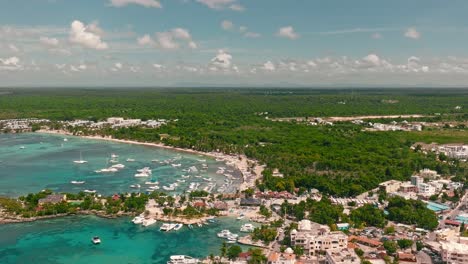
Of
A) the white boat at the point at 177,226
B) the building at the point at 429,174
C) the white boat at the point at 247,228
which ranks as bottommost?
the white boat at the point at 177,226

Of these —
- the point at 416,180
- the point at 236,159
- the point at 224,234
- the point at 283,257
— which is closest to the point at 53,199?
the point at 224,234

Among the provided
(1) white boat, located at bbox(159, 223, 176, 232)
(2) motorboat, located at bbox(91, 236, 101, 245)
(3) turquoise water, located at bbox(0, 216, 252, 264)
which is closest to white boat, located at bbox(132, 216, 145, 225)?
(3) turquoise water, located at bbox(0, 216, 252, 264)

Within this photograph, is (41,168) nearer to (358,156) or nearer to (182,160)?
(182,160)

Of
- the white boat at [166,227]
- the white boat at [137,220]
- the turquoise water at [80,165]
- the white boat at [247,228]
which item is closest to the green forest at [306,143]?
the turquoise water at [80,165]

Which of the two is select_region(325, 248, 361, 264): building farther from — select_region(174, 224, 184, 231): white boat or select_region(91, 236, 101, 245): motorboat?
select_region(91, 236, 101, 245): motorboat

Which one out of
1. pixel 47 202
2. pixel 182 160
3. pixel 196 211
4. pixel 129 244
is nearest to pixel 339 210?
pixel 196 211

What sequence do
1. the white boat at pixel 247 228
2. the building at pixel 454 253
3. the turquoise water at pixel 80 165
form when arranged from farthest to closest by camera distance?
the turquoise water at pixel 80 165, the white boat at pixel 247 228, the building at pixel 454 253

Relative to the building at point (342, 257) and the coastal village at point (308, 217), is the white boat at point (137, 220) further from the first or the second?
the building at point (342, 257)
